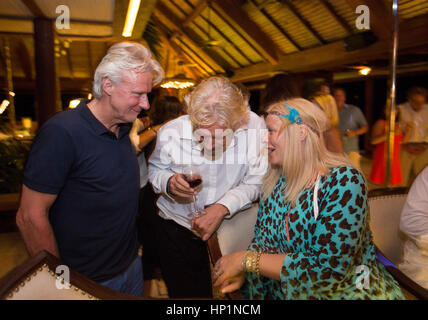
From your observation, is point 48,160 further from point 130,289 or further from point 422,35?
point 422,35

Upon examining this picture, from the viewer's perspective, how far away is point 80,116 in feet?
4.30

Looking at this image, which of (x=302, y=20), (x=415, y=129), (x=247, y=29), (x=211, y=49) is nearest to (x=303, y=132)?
(x=415, y=129)

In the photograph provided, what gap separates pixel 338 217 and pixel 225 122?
2.30ft

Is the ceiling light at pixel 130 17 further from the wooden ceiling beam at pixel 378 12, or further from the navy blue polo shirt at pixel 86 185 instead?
the wooden ceiling beam at pixel 378 12

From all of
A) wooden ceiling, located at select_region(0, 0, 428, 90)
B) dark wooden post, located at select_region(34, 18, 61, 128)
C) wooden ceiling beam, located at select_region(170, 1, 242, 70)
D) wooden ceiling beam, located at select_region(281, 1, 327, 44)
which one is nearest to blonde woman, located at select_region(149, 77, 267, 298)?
wooden ceiling, located at select_region(0, 0, 428, 90)

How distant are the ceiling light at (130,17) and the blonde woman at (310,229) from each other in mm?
3074

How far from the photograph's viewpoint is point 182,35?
45.0 ft

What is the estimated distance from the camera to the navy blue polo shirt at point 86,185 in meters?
1.16

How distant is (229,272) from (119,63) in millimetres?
977

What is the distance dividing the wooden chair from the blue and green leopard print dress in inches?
25.1

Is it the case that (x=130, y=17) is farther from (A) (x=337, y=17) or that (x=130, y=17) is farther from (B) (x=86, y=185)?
(A) (x=337, y=17)

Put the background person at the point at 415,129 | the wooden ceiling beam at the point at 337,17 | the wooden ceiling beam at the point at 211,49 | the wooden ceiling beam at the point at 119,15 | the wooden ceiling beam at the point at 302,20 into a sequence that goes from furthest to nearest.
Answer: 1. the wooden ceiling beam at the point at 211,49
2. the wooden ceiling beam at the point at 302,20
3. the wooden ceiling beam at the point at 337,17
4. the background person at the point at 415,129
5. the wooden ceiling beam at the point at 119,15

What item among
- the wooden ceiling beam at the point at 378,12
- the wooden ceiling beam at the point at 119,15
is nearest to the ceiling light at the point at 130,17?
the wooden ceiling beam at the point at 119,15
